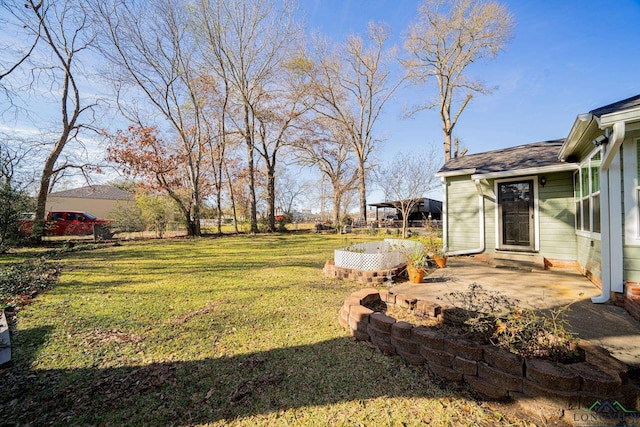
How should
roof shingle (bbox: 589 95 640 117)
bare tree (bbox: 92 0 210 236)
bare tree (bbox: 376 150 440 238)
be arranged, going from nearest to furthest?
1. roof shingle (bbox: 589 95 640 117)
2. bare tree (bbox: 92 0 210 236)
3. bare tree (bbox: 376 150 440 238)

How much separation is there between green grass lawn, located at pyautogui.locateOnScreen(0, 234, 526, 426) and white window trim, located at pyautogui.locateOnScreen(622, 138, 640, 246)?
301 centimetres

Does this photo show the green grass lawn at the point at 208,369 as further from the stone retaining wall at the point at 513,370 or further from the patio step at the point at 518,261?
the patio step at the point at 518,261

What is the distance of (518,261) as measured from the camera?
18.6 feet

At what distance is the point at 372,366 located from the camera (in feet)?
7.56

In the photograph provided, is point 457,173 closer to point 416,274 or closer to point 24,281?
point 416,274

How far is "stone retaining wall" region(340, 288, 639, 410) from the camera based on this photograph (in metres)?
1.65

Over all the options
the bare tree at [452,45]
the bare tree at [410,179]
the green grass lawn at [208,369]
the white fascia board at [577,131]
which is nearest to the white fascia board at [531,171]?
the white fascia board at [577,131]

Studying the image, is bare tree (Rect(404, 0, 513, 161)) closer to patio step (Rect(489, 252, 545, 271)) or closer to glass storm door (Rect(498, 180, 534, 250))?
glass storm door (Rect(498, 180, 534, 250))

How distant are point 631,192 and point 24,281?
31.2ft

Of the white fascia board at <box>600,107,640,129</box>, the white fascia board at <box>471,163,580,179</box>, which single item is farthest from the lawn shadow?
the white fascia board at <box>471,163,580,179</box>

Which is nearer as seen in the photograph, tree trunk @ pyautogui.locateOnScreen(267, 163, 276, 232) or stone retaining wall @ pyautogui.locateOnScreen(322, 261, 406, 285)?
stone retaining wall @ pyautogui.locateOnScreen(322, 261, 406, 285)

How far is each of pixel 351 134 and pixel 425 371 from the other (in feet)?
65.4

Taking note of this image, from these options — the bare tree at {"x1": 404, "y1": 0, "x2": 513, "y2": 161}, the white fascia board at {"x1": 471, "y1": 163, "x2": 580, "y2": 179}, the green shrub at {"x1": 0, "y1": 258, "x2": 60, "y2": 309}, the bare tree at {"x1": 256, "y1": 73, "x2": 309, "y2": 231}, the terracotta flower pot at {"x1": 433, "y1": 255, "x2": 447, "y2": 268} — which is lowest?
the green shrub at {"x1": 0, "y1": 258, "x2": 60, "y2": 309}

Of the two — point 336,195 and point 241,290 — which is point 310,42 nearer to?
point 336,195
